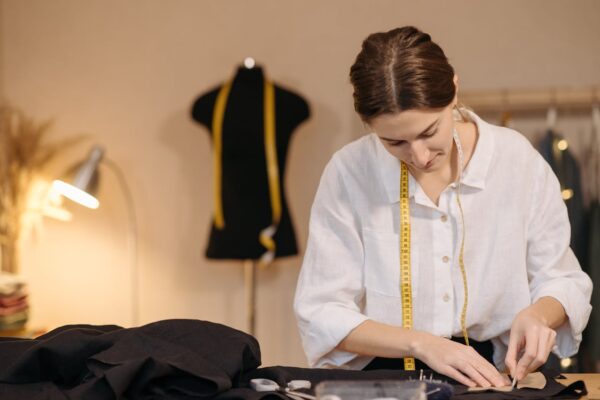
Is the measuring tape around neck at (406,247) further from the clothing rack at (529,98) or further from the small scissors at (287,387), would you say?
the clothing rack at (529,98)

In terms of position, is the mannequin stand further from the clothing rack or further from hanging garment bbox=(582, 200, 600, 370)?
hanging garment bbox=(582, 200, 600, 370)

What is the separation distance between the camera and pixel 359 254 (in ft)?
6.99

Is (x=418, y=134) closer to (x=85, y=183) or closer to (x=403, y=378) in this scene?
(x=403, y=378)

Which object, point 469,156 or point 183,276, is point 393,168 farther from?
point 183,276

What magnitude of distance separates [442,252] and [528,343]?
37cm

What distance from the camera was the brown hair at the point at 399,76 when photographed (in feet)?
5.98

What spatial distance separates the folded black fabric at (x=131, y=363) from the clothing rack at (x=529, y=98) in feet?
7.31

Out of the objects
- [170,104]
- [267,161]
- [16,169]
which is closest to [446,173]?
[267,161]

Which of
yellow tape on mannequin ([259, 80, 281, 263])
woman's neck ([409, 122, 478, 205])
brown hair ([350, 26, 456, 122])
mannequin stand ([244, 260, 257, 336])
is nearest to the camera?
brown hair ([350, 26, 456, 122])

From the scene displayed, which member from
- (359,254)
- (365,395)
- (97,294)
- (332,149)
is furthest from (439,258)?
(97,294)

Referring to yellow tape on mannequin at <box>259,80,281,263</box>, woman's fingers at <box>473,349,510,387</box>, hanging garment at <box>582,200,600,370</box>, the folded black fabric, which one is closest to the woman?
woman's fingers at <box>473,349,510,387</box>

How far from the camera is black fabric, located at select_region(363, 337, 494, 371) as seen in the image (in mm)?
2080

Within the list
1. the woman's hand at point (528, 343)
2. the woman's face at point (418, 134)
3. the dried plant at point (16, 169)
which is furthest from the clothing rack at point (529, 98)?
the dried plant at point (16, 169)

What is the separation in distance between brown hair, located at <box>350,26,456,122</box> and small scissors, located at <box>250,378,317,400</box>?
0.59 meters
